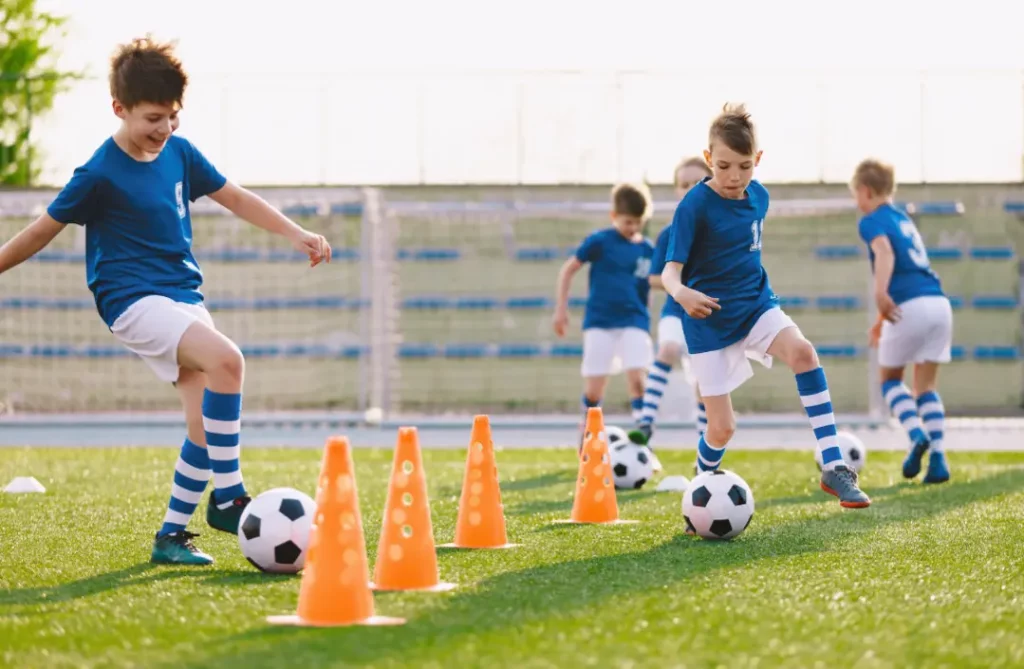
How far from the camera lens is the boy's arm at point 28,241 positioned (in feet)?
15.0

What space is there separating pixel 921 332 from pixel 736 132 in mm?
2865

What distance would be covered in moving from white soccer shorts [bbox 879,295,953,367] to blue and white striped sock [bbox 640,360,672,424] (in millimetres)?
1565

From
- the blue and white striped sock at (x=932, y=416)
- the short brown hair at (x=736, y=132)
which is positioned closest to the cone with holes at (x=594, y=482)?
the short brown hair at (x=736, y=132)

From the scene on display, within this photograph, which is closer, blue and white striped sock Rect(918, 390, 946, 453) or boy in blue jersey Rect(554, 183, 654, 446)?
blue and white striped sock Rect(918, 390, 946, 453)

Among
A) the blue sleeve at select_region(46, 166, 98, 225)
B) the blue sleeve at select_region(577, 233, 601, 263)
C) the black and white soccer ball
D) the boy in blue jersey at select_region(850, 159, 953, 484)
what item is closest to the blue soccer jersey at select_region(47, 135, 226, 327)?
the blue sleeve at select_region(46, 166, 98, 225)

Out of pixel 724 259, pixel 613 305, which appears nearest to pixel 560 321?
pixel 613 305

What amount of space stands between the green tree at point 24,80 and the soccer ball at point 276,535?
1579 cm

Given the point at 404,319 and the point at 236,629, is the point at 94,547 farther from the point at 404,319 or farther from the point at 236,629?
the point at 404,319

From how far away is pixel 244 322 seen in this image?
55.4ft

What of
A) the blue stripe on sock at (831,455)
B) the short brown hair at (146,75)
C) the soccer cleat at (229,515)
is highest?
the short brown hair at (146,75)

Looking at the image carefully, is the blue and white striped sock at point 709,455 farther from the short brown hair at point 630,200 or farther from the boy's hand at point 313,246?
the short brown hair at point 630,200

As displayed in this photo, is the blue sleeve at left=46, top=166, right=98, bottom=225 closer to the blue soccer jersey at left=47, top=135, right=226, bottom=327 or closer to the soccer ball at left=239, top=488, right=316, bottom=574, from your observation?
the blue soccer jersey at left=47, top=135, right=226, bottom=327

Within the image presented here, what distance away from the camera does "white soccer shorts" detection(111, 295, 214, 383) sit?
4625mm

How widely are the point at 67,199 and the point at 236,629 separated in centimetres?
189
